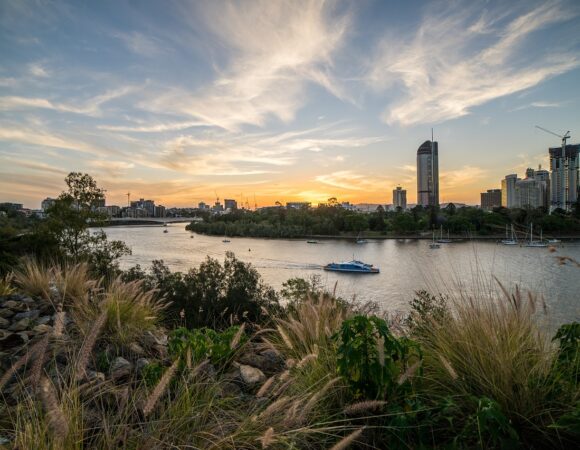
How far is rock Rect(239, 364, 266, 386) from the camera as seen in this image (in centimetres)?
279

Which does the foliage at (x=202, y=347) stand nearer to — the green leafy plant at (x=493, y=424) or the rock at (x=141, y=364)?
the rock at (x=141, y=364)

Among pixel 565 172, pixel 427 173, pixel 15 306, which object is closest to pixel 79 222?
pixel 15 306

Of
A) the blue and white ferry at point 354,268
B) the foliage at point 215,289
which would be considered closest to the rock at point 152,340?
the foliage at point 215,289

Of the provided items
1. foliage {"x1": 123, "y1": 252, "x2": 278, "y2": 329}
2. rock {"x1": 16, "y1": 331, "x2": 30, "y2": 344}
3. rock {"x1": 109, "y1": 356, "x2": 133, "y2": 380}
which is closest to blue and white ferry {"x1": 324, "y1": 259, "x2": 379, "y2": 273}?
foliage {"x1": 123, "y1": 252, "x2": 278, "y2": 329}

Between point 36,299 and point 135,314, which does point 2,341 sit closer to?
point 135,314

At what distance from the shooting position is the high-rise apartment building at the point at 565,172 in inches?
3054

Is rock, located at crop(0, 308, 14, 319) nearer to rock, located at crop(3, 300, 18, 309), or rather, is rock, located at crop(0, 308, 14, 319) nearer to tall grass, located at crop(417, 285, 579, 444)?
rock, located at crop(3, 300, 18, 309)

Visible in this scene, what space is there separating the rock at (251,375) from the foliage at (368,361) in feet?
2.87

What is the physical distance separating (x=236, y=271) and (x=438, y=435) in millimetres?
10983

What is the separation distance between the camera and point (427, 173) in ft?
624

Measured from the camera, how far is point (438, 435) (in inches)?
82.0

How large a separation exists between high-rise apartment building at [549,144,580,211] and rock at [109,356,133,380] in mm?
84051

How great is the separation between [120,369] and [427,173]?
201477mm

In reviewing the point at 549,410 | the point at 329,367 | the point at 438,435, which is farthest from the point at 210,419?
the point at 549,410
